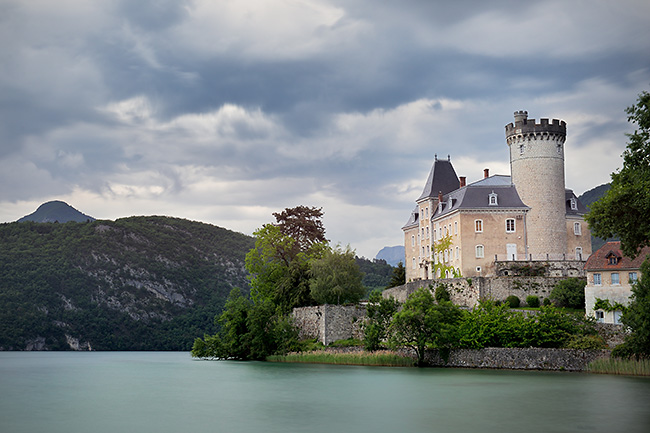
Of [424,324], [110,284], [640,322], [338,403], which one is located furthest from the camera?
[110,284]

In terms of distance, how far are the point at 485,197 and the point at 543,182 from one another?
496cm

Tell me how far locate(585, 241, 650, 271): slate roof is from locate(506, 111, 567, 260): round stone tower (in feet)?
40.3

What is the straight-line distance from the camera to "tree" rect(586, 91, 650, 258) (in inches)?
1110

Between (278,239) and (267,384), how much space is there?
89.6 feet

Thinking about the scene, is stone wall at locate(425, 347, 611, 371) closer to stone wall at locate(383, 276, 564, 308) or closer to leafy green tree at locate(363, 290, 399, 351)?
leafy green tree at locate(363, 290, 399, 351)

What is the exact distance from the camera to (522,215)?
60250mm

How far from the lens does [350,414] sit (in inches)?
903

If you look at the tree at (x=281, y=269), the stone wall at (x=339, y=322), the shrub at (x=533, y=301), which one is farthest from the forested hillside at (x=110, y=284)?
the shrub at (x=533, y=301)

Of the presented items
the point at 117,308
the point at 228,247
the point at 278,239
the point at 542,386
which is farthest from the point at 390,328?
the point at 228,247

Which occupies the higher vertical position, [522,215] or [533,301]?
[522,215]

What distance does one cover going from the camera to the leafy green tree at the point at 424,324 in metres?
40.4

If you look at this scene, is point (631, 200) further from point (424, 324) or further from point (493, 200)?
point (493, 200)

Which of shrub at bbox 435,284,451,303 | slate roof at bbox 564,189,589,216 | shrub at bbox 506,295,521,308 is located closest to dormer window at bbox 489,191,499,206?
slate roof at bbox 564,189,589,216

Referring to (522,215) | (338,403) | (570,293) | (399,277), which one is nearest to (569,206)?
(522,215)
